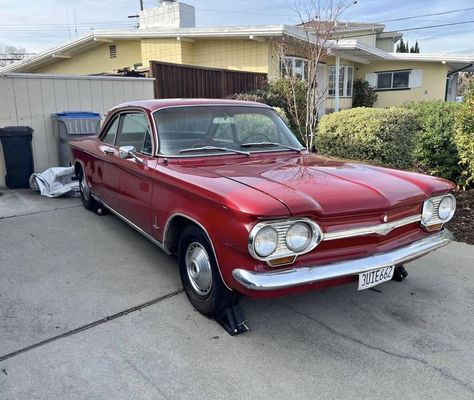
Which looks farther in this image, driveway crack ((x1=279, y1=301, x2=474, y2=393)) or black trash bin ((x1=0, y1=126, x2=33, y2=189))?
black trash bin ((x1=0, y1=126, x2=33, y2=189))

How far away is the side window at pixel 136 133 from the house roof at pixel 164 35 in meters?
7.76

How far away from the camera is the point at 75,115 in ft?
26.9

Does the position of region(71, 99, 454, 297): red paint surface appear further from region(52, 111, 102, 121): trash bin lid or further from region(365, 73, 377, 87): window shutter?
region(365, 73, 377, 87): window shutter

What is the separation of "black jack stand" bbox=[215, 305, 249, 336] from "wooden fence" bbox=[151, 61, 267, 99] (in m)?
8.59

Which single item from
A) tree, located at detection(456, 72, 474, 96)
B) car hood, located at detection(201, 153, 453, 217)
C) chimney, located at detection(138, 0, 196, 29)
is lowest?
car hood, located at detection(201, 153, 453, 217)

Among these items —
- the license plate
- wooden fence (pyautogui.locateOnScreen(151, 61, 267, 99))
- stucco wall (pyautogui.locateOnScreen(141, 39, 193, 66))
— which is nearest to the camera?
the license plate

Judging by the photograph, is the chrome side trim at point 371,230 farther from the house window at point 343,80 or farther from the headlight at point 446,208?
the house window at point 343,80

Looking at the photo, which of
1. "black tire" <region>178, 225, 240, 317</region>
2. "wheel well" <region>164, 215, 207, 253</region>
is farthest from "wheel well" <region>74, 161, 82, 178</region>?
"black tire" <region>178, 225, 240, 317</region>

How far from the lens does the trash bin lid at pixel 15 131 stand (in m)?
7.30

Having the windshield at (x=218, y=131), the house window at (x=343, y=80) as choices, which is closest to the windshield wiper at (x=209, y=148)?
the windshield at (x=218, y=131)

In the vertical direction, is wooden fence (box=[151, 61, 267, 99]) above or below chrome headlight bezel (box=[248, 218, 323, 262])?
above

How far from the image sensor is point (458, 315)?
350 centimetres

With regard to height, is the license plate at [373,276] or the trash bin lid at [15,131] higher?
the trash bin lid at [15,131]

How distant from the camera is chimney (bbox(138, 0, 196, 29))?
58.5ft
